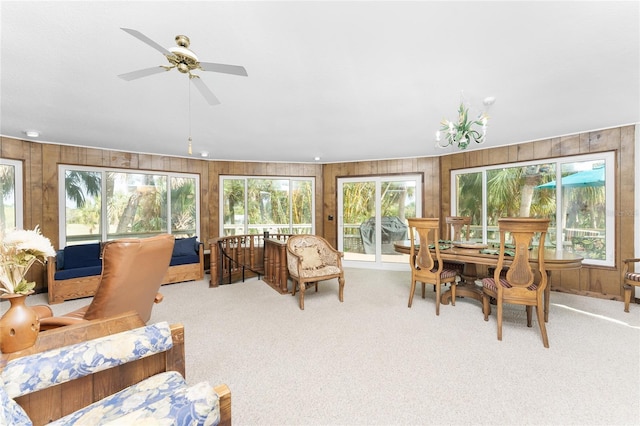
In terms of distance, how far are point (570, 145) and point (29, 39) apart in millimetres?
6019

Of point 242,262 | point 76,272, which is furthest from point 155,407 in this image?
point 242,262

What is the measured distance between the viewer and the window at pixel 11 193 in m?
3.75

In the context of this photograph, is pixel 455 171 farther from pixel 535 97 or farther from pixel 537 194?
pixel 535 97

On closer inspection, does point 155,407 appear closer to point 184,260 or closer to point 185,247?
point 184,260

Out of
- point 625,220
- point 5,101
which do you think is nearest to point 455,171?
point 625,220

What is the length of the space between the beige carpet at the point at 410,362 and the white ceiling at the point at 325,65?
7.70 ft

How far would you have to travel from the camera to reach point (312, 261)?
3.82 meters

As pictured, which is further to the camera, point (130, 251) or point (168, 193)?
point (168, 193)

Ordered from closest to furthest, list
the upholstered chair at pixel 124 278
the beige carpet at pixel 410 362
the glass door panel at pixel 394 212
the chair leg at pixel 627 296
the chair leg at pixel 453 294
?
the beige carpet at pixel 410 362, the upholstered chair at pixel 124 278, the chair leg at pixel 627 296, the chair leg at pixel 453 294, the glass door panel at pixel 394 212

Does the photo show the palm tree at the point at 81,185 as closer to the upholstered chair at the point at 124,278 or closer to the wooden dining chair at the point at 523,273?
the upholstered chair at the point at 124,278

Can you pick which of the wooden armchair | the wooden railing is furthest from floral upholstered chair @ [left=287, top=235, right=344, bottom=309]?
the wooden armchair

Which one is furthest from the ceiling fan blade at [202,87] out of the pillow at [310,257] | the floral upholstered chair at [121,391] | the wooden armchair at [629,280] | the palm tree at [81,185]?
the wooden armchair at [629,280]

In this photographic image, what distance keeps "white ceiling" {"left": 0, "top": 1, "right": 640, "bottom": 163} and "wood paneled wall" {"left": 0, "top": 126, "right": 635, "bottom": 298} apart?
15.3 inches

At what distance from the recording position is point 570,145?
3.86 m
